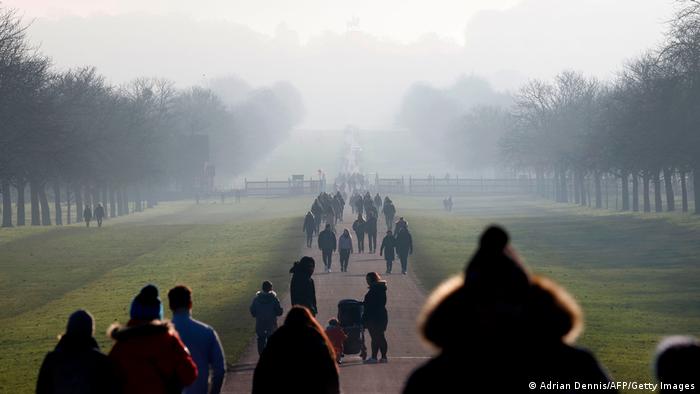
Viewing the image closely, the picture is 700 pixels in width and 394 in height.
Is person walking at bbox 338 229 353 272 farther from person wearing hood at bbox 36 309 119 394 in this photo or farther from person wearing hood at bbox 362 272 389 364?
person wearing hood at bbox 36 309 119 394

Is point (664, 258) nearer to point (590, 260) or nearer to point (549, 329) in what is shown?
point (590, 260)

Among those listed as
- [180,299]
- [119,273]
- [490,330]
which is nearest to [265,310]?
[180,299]

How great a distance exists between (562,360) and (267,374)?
4406mm

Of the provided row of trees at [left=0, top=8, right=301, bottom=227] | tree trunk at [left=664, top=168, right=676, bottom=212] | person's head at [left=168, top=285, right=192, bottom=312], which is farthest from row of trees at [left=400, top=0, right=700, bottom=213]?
person's head at [left=168, top=285, right=192, bottom=312]

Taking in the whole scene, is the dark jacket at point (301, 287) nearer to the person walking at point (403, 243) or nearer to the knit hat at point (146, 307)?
the knit hat at point (146, 307)

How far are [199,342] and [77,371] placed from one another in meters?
1.92

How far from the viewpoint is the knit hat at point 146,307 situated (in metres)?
9.92

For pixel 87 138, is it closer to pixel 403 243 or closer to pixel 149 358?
pixel 403 243

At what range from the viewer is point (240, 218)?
293ft

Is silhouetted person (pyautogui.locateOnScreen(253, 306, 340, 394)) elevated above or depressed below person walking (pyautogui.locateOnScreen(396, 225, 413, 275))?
above

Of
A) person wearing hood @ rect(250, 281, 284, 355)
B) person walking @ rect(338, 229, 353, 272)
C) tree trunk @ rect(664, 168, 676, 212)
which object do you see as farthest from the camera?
tree trunk @ rect(664, 168, 676, 212)

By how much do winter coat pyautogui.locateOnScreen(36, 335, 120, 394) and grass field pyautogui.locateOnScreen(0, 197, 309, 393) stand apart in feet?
35.4

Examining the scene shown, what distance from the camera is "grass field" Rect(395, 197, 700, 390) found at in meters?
26.8

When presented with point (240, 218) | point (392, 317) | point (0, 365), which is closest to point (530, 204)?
point (240, 218)
